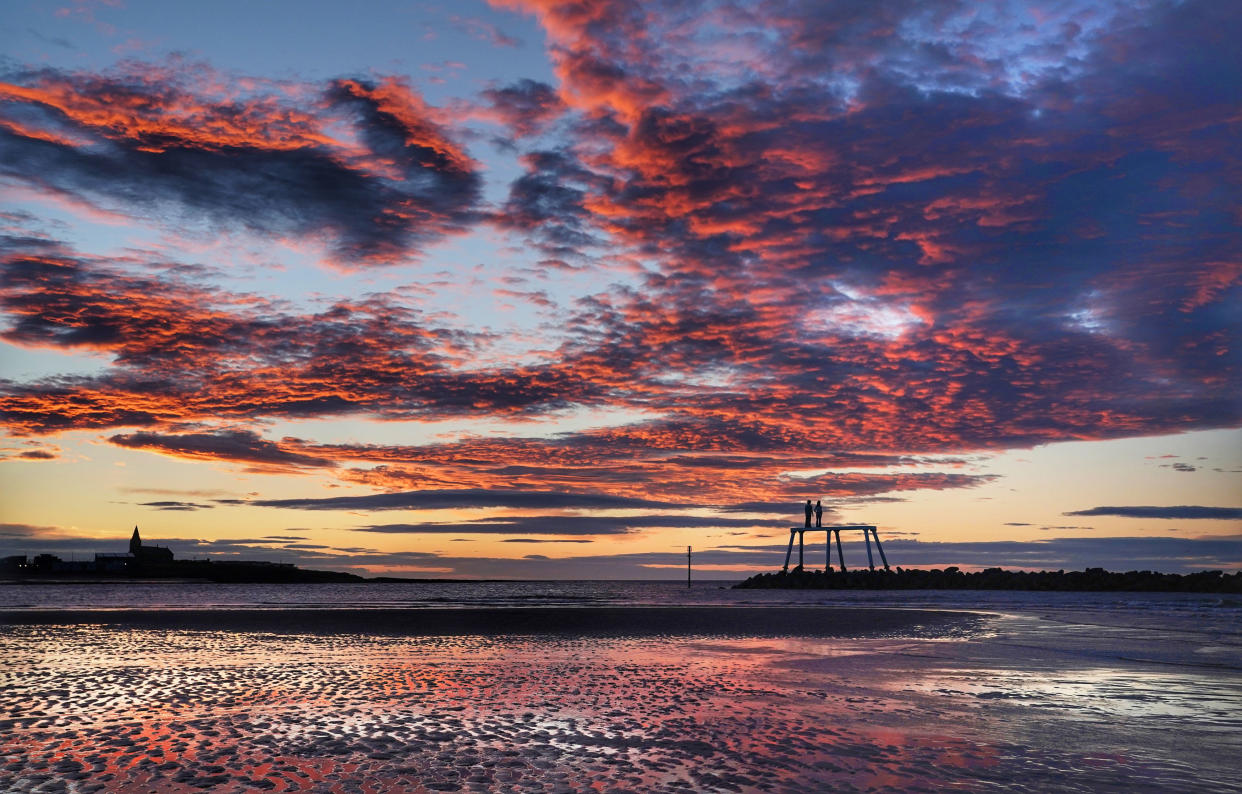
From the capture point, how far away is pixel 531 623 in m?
38.6

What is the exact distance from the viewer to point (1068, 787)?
9.40 meters

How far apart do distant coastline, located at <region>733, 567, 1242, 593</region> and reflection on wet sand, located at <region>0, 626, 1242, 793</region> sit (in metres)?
92.1

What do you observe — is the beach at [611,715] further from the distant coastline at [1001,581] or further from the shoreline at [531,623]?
the distant coastline at [1001,581]

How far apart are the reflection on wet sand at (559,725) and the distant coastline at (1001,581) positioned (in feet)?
302

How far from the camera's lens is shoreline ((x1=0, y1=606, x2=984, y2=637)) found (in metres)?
33.8

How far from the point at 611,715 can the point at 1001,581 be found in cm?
11012

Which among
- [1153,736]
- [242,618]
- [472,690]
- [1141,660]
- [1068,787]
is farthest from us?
[242,618]

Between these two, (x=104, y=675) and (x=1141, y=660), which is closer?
(x=104, y=675)

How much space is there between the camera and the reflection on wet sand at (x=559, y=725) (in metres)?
9.62

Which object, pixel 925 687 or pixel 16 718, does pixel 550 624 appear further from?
pixel 16 718

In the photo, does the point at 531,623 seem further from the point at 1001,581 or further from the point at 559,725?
the point at 1001,581

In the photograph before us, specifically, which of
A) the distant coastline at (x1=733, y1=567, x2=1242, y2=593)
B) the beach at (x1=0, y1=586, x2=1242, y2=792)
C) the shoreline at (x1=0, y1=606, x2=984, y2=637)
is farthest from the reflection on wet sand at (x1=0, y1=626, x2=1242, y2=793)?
the distant coastline at (x1=733, y1=567, x2=1242, y2=593)

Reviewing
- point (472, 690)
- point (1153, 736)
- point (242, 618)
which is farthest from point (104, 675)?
point (242, 618)

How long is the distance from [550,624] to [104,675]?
21.6 meters
